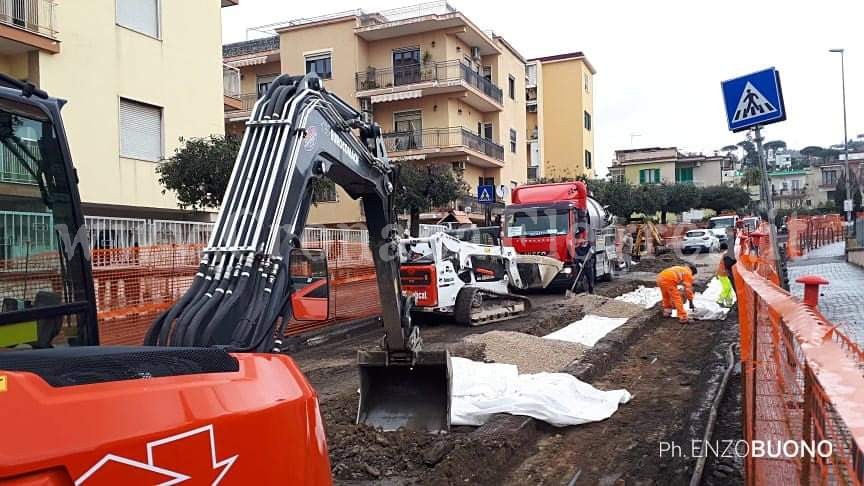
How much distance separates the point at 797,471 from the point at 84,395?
2.40 m

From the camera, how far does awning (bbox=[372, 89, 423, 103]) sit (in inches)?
1294

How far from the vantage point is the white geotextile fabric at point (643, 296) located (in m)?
18.2

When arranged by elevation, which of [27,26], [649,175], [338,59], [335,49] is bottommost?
[27,26]

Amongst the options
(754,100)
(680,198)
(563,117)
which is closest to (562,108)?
(563,117)

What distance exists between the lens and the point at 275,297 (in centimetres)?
411

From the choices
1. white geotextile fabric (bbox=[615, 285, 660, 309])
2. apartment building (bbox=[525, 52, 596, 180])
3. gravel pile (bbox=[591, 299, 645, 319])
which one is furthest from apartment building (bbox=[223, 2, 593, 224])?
gravel pile (bbox=[591, 299, 645, 319])

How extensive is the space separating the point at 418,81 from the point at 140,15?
54.4 feet

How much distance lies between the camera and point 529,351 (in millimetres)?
10266

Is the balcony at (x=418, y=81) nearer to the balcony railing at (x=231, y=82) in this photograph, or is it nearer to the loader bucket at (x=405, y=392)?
the balcony railing at (x=231, y=82)

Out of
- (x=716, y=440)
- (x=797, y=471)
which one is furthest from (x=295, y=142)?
(x=716, y=440)

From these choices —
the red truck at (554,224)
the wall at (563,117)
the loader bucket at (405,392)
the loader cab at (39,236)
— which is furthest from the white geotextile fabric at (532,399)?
the wall at (563,117)

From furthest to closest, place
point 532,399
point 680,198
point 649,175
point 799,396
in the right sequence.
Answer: point 649,175
point 680,198
point 532,399
point 799,396

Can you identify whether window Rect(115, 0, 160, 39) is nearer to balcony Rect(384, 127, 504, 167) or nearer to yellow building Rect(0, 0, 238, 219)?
yellow building Rect(0, 0, 238, 219)

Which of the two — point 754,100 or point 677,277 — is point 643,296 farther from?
point 754,100
